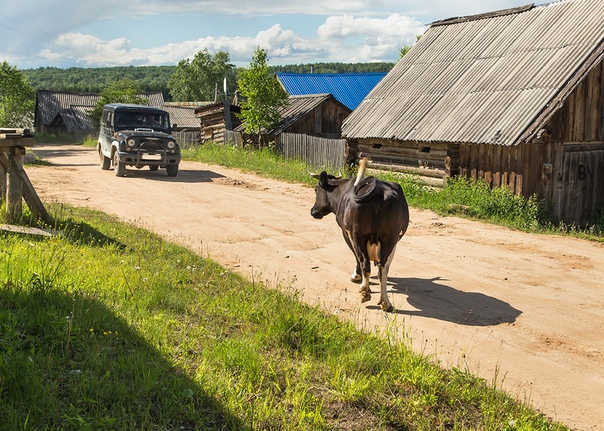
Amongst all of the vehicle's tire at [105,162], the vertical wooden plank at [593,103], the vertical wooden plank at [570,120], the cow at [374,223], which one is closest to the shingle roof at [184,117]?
the vehicle's tire at [105,162]

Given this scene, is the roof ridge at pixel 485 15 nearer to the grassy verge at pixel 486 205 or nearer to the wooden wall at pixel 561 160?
the wooden wall at pixel 561 160

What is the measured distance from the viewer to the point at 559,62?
17.6 m

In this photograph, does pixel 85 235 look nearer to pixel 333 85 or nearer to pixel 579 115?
pixel 579 115

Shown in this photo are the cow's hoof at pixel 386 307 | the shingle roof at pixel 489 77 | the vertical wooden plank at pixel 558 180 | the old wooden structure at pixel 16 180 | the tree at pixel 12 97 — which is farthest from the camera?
the tree at pixel 12 97

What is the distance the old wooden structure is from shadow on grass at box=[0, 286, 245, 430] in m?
4.65

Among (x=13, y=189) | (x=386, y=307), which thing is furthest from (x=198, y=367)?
(x=13, y=189)

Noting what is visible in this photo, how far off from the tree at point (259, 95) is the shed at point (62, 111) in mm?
32234

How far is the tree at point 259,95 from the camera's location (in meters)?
30.3

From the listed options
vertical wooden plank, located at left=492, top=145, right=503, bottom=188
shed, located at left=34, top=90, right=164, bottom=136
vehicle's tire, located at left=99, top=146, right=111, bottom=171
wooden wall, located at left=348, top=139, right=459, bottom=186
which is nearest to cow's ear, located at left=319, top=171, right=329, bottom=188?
vertical wooden plank, located at left=492, top=145, right=503, bottom=188

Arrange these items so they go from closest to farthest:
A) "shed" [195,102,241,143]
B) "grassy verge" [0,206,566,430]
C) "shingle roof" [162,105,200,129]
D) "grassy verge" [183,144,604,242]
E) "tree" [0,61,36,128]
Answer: "grassy verge" [0,206,566,430] < "grassy verge" [183,144,604,242] < "shed" [195,102,241,143] < "tree" [0,61,36,128] < "shingle roof" [162,105,200,129]

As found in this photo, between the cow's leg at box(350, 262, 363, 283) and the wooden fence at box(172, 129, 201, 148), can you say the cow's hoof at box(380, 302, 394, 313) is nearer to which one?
the cow's leg at box(350, 262, 363, 283)

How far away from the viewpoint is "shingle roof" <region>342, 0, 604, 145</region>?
55.1ft

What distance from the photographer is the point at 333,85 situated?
40.6 m

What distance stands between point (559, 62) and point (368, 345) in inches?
543
